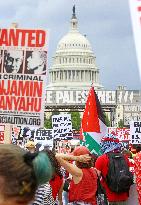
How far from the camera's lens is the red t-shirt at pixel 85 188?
682 cm

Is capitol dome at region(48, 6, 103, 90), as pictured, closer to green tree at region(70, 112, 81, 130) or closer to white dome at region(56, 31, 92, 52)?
white dome at region(56, 31, 92, 52)

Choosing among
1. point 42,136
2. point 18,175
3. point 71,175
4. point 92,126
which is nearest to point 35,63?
point 71,175

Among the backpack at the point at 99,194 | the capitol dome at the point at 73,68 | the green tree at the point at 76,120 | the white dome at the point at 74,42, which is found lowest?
the backpack at the point at 99,194

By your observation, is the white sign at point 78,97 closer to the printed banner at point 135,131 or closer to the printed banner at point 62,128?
the printed banner at point 62,128

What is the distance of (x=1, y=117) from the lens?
725 cm

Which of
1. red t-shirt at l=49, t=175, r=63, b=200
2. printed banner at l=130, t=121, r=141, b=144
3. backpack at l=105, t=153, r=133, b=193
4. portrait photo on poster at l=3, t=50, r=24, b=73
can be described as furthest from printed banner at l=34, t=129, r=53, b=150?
portrait photo on poster at l=3, t=50, r=24, b=73

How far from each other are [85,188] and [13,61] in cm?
149

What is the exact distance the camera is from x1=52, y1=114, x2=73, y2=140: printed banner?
19.1 metres

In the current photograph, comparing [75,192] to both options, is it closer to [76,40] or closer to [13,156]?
[13,156]

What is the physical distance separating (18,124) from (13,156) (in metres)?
4.90

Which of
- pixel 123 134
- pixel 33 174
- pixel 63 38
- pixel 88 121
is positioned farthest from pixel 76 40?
pixel 33 174

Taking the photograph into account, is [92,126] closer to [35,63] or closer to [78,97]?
[35,63]


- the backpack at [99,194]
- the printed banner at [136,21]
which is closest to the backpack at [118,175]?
the backpack at [99,194]

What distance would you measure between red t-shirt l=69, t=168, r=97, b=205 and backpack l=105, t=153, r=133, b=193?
1.49m
